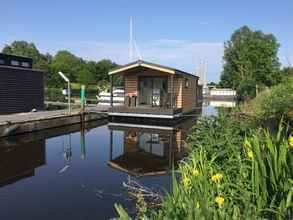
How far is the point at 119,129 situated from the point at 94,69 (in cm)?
3495

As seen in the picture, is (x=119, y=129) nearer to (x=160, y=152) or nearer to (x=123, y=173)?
(x=160, y=152)

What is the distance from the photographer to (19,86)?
46.7 ft

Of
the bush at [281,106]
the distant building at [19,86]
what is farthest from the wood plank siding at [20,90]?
the bush at [281,106]

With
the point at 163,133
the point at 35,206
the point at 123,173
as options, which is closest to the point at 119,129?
the point at 163,133

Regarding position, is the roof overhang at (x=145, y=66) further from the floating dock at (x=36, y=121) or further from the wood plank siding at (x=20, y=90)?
the wood plank siding at (x=20, y=90)

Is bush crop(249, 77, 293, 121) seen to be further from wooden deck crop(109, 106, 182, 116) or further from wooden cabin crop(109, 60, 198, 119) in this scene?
wooden cabin crop(109, 60, 198, 119)

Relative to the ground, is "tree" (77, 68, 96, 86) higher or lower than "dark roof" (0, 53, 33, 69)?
higher

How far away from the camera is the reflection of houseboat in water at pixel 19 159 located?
5.95 meters

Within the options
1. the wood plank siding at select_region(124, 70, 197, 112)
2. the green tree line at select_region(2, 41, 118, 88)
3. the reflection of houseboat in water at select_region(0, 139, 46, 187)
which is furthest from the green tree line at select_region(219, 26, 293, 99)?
the reflection of houseboat in water at select_region(0, 139, 46, 187)

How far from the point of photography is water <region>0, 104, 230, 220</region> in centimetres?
434

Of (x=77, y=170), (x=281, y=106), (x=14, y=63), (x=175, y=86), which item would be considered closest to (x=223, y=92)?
(x=175, y=86)

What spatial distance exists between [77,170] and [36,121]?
5182mm

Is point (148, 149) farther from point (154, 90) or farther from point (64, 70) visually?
point (64, 70)

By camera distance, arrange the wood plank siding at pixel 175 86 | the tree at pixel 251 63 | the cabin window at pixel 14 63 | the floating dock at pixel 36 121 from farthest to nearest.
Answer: the tree at pixel 251 63
the wood plank siding at pixel 175 86
the cabin window at pixel 14 63
the floating dock at pixel 36 121
